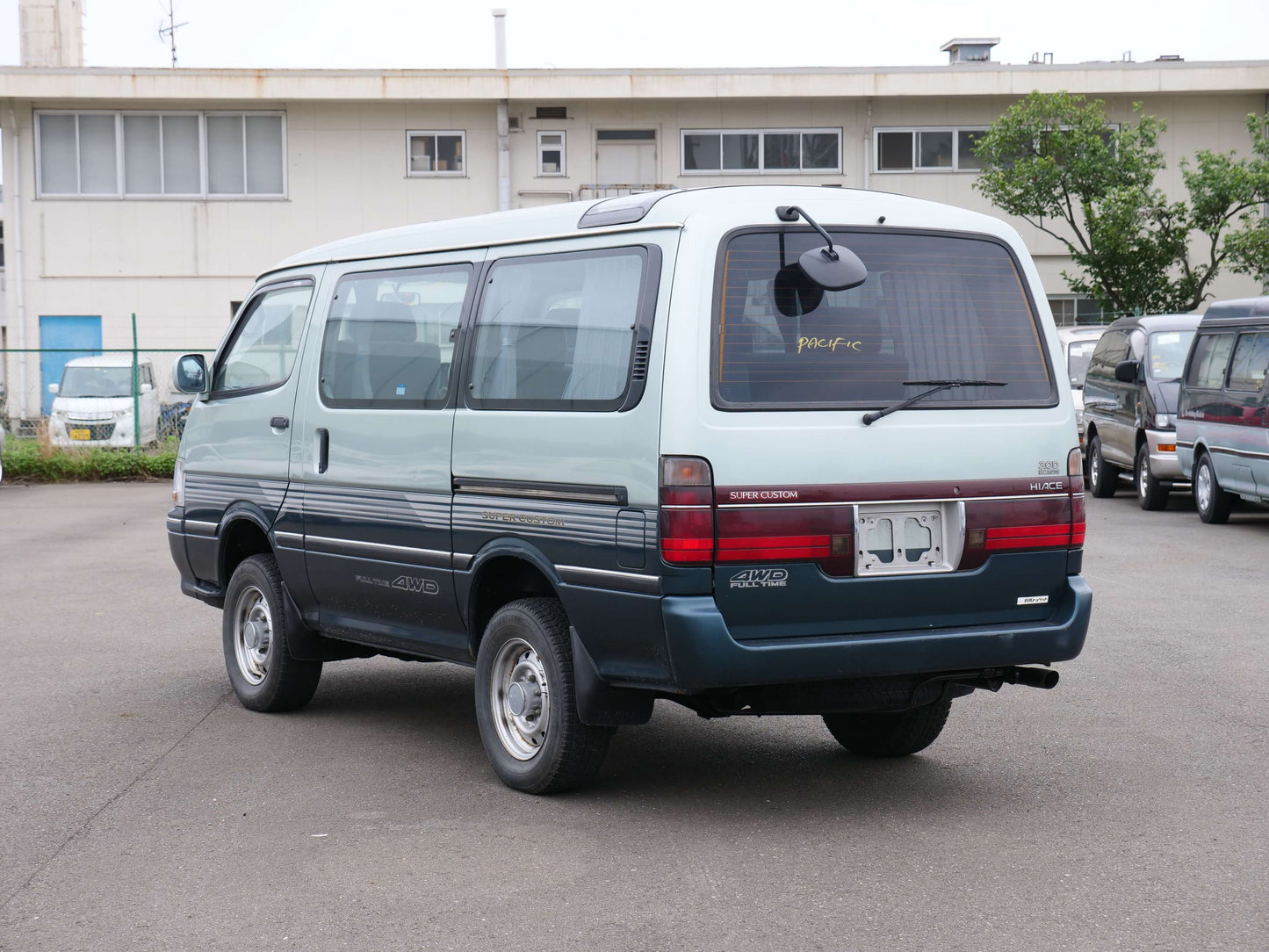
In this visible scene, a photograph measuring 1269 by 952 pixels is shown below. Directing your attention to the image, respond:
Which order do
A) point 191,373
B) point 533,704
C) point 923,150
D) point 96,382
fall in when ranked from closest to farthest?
1. point 533,704
2. point 191,373
3. point 96,382
4. point 923,150

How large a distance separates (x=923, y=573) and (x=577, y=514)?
120 centimetres


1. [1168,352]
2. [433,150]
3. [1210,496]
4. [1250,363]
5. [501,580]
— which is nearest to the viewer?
[501,580]

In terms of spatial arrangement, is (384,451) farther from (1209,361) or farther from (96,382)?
(96,382)

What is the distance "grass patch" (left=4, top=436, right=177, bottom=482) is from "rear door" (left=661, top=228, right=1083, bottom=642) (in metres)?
20.2

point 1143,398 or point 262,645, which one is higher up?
point 1143,398

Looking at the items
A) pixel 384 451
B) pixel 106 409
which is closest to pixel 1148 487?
pixel 384 451

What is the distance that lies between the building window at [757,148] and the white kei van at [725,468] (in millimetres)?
27035

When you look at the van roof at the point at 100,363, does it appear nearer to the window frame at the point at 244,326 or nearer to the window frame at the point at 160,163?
the window frame at the point at 160,163

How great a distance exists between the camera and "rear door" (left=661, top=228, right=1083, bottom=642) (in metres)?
5.14

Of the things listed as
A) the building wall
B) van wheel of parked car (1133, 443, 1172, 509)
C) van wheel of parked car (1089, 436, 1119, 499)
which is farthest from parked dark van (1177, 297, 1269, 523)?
the building wall

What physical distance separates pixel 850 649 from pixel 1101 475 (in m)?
16.2

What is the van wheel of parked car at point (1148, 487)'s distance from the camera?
18109mm

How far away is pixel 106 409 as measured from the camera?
24.9m

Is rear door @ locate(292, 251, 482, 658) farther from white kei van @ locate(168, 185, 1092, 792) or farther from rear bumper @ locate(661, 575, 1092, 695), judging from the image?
rear bumper @ locate(661, 575, 1092, 695)
